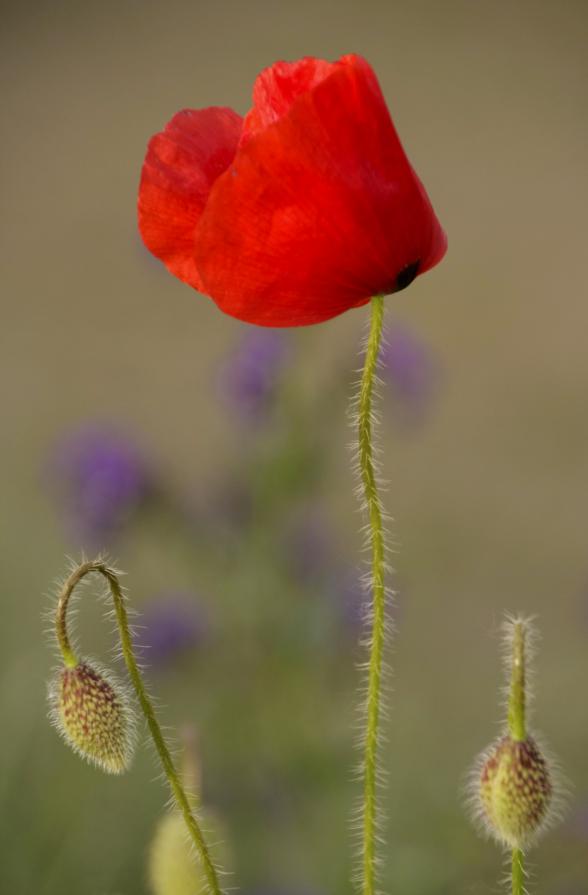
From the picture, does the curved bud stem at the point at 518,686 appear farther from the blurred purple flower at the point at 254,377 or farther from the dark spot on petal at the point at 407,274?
the blurred purple flower at the point at 254,377

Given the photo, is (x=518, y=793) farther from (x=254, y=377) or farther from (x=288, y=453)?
(x=254, y=377)

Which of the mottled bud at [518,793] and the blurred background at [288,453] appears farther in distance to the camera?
Answer: the blurred background at [288,453]

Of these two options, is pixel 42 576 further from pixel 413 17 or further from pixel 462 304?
pixel 413 17

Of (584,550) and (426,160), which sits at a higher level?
(426,160)

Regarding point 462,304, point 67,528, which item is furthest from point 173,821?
point 462,304

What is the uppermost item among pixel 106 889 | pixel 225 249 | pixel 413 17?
pixel 413 17

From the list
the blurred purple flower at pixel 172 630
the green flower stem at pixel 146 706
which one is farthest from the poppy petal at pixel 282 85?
the blurred purple flower at pixel 172 630

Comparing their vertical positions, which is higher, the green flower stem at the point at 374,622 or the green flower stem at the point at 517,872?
the green flower stem at the point at 374,622
